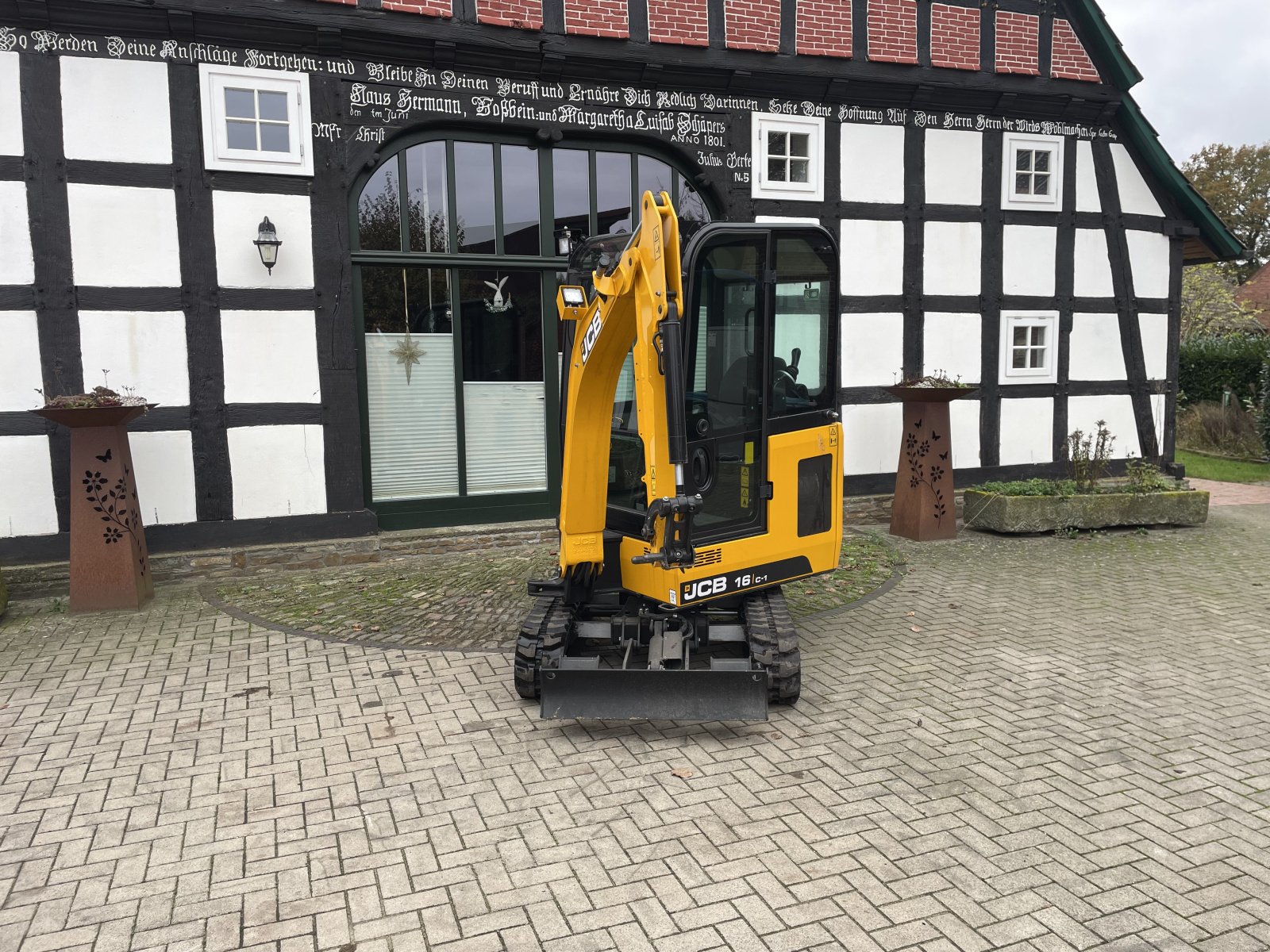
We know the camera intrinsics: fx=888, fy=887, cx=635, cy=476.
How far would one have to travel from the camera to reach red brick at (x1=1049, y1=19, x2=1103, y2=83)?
10.6 meters

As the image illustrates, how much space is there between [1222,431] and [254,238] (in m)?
16.7

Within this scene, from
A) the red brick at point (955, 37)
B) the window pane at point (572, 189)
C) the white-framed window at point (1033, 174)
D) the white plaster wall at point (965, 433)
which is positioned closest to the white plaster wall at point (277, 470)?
the window pane at point (572, 189)

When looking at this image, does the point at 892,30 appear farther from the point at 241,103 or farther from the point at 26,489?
the point at 26,489

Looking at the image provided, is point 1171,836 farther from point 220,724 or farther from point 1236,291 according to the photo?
point 1236,291

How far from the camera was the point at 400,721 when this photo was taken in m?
4.87

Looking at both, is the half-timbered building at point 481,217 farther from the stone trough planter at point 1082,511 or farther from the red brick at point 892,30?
the stone trough planter at point 1082,511

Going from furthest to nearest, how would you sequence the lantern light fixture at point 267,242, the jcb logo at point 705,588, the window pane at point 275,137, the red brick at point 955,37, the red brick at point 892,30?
the red brick at point 955,37
the red brick at point 892,30
the window pane at point 275,137
the lantern light fixture at point 267,242
the jcb logo at point 705,588

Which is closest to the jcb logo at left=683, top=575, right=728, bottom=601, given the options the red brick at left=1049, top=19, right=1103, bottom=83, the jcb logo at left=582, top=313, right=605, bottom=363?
the jcb logo at left=582, top=313, right=605, bottom=363

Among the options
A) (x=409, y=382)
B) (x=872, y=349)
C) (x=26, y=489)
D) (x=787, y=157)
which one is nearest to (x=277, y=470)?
(x=409, y=382)

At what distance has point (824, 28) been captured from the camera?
9.66 meters

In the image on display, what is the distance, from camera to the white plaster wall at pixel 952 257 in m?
10.4

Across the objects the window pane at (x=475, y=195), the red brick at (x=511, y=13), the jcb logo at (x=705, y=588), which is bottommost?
the jcb logo at (x=705, y=588)

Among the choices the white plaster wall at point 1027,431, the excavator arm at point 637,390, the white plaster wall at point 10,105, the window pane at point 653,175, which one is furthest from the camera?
the white plaster wall at point 1027,431

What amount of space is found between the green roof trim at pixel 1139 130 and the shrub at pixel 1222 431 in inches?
215
